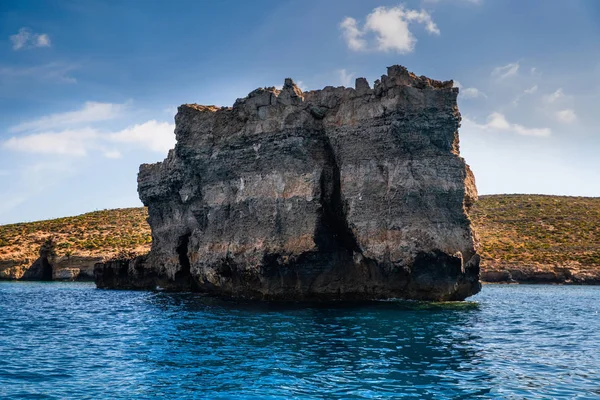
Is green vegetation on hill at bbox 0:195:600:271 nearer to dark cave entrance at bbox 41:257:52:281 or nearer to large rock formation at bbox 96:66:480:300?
dark cave entrance at bbox 41:257:52:281

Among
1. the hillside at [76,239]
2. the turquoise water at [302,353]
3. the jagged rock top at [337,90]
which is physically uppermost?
the jagged rock top at [337,90]

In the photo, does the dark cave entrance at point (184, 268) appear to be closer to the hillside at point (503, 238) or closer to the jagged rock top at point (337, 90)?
the jagged rock top at point (337, 90)

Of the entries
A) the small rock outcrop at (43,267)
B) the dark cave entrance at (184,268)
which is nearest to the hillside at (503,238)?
the small rock outcrop at (43,267)

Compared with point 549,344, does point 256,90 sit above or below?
above

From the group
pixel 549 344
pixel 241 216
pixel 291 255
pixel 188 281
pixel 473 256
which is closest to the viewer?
pixel 549 344

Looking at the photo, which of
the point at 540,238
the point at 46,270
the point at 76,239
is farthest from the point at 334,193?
the point at 76,239

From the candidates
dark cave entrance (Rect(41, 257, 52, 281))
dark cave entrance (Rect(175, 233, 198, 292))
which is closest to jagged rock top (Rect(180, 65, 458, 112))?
dark cave entrance (Rect(175, 233, 198, 292))

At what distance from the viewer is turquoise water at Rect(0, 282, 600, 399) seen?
13.4m

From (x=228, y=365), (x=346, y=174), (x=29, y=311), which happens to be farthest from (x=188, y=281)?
(x=228, y=365)

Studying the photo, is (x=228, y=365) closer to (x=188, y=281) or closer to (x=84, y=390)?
(x=84, y=390)

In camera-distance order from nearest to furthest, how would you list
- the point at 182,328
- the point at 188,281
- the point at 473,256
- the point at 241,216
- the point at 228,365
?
the point at 228,365
the point at 182,328
the point at 473,256
the point at 241,216
the point at 188,281

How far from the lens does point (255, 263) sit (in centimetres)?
3244

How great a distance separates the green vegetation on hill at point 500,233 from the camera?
6769 cm

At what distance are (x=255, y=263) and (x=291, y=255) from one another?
2.57 meters
